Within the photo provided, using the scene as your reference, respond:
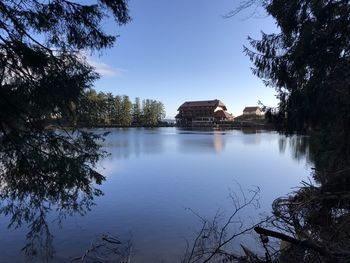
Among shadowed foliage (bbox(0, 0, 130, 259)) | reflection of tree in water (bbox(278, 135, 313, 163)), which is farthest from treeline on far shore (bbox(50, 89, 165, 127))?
reflection of tree in water (bbox(278, 135, 313, 163))

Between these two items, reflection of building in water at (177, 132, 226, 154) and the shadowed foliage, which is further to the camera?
reflection of building in water at (177, 132, 226, 154)

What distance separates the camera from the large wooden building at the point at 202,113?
116562 mm

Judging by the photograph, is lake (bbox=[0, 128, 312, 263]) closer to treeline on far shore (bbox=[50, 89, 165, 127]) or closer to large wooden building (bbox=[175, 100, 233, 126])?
treeline on far shore (bbox=[50, 89, 165, 127])

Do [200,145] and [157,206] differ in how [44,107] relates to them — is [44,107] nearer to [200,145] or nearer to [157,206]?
[157,206]

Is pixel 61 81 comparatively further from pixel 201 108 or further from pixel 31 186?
pixel 201 108

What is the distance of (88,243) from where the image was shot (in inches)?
309

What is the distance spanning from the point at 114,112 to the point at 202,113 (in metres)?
33.6

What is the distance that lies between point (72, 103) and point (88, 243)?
4.06 metres

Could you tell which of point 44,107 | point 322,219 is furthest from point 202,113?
point 322,219

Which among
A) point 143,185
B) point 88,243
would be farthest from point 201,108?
point 88,243

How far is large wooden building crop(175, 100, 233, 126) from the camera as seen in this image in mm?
116562

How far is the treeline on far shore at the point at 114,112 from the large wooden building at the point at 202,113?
804 cm

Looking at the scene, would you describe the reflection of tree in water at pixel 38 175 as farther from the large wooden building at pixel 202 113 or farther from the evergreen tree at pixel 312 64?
the large wooden building at pixel 202 113

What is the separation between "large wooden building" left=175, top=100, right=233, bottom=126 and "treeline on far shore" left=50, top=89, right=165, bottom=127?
804cm
